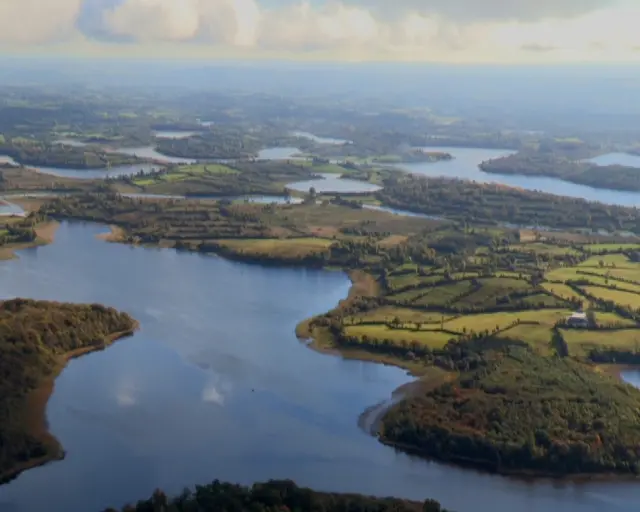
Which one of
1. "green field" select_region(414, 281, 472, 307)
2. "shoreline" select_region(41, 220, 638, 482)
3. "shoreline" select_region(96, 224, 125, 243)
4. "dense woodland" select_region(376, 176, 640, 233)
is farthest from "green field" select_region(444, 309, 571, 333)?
"shoreline" select_region(96, 224, 125, 243)

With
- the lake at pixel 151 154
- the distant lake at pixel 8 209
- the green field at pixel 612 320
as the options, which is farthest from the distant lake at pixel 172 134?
the green field at pixel 612 320

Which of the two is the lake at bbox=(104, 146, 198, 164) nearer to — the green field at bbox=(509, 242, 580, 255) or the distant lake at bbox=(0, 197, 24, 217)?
the distant lake at bbox=(0, 197, 24, 217)

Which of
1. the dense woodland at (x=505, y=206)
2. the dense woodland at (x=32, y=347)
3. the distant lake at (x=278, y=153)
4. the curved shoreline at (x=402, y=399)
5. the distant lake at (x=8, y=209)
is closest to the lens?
the curved shoreline at (x=402, y=399)

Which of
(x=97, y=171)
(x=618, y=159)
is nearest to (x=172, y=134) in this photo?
(x=97, y=171)

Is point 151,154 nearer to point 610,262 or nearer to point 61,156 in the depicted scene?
point 61,156

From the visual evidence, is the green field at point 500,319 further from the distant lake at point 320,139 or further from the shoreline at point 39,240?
the distant lake at point 320,139

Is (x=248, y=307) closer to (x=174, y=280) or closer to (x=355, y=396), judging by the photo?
(x=174, y=280)

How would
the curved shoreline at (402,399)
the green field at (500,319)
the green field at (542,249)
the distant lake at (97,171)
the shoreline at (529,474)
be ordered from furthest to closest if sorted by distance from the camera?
the distant lake at (97,171)
the green field at (542,249)
the green field at (500,319)
the curved shoreline at (402,399)
the shoreline at (529,474)
